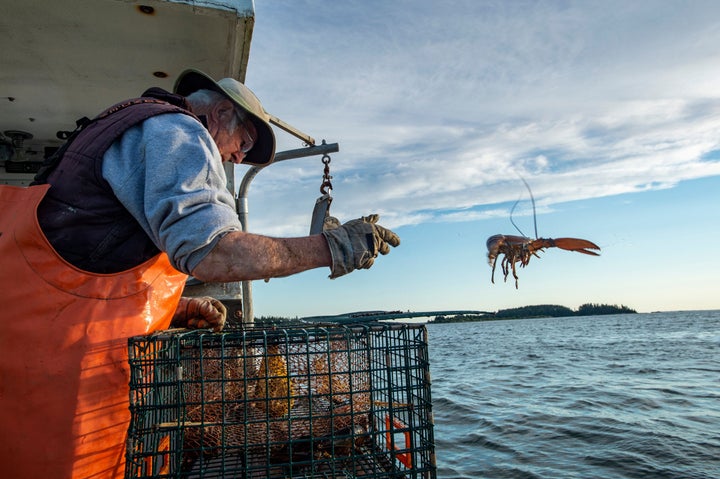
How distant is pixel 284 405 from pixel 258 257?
114 cm

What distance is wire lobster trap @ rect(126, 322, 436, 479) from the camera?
182 centimetres

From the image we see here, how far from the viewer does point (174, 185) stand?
5.68ft

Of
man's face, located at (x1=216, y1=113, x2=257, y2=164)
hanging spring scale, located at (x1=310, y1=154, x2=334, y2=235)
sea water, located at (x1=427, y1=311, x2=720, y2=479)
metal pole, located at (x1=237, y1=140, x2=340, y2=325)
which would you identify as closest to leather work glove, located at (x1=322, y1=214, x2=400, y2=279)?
man's face, located at (x1=216, y1=113, x2=257, y2=164)

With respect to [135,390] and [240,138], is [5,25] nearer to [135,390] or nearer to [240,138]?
[240,138]

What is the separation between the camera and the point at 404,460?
2238 millimetres

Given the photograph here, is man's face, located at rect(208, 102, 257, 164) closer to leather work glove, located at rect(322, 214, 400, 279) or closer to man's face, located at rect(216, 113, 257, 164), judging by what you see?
man's face, located at rect(216, 113, 257, 164)

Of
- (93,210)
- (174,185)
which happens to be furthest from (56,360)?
(174,185)

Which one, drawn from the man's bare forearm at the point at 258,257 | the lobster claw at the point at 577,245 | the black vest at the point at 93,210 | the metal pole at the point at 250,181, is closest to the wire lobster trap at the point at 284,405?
the man's bare forearm at the point at 258,257

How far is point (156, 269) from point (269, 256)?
0.51 metres

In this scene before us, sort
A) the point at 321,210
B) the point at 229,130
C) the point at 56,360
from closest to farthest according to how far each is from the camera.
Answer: the point at 56,360 → the point at 229,130 → the point at 321,210

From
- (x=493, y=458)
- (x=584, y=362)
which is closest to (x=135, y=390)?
(x=493, y=458)

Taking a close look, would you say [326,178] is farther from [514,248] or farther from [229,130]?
[514,248]

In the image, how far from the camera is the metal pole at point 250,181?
208 inches

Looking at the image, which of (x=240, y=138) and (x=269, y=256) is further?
(x=240, y=138)
